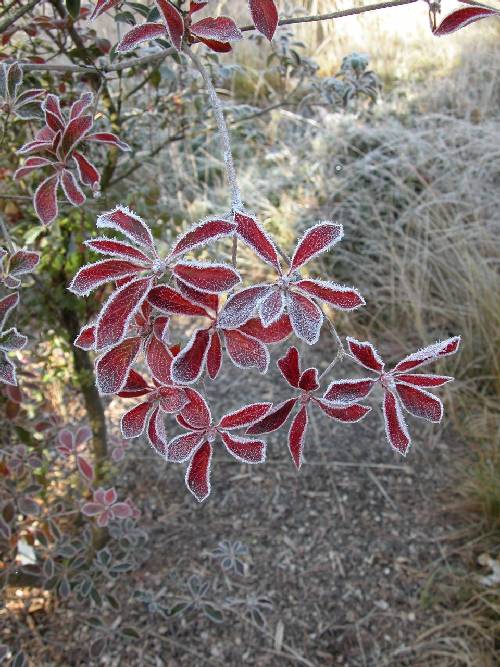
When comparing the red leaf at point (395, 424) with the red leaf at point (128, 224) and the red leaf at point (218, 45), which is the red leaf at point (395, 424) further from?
the red leaf at point (218, 45)

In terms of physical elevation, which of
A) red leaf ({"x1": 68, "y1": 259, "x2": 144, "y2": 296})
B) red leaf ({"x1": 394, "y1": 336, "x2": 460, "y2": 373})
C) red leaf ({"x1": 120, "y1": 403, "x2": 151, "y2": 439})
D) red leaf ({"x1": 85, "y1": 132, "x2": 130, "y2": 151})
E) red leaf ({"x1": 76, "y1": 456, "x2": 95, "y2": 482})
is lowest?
red leaf ({"x1": 76, "y1": 456, "x2": 95, "y2": 482})

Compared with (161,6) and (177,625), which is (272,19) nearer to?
(161,6)

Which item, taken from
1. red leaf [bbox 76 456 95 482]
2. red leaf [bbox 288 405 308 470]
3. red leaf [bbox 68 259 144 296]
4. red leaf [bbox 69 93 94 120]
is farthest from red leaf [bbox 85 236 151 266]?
red leaf [bbox 76 456 95 482]

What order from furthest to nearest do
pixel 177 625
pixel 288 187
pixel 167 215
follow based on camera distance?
pixel 288 187 < pixel 177 625 < pixel 167 215

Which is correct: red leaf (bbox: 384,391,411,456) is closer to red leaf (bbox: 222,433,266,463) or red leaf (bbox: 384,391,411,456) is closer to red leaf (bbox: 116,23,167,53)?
red leaf (bbox: 222,433,266,463)

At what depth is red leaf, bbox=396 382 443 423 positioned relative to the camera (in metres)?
0.51

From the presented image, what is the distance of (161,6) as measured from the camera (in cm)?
54

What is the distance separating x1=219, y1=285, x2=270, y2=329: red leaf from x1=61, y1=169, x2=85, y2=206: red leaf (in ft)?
1.26

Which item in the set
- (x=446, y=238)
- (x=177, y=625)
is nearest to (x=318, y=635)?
(x=177, y=625)

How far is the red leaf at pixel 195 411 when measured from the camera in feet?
1.73

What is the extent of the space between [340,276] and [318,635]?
181cm

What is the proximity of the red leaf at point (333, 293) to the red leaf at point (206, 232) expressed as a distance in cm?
7

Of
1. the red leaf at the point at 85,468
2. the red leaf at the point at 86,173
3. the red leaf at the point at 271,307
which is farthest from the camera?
the red leaf at the point at 85,468

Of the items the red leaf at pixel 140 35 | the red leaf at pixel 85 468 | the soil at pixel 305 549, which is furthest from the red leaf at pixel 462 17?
the soil at pixel 305 549
